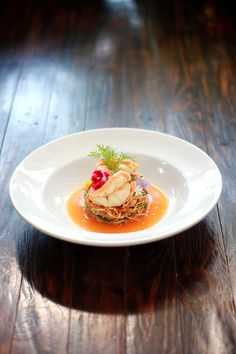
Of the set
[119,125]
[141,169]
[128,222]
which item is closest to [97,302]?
[128,222]

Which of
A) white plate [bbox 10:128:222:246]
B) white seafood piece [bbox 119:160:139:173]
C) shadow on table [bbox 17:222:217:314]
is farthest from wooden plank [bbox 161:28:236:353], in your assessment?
white seafood piece [bbox 119:160:139:173]

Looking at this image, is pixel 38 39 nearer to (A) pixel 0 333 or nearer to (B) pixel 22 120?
(B) pixel 22 120

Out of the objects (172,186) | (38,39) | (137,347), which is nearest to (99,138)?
(172,186)

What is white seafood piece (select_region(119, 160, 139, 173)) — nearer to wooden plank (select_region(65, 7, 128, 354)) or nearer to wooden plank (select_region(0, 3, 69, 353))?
wooden plank (select_region(65, 7, 128, 354))

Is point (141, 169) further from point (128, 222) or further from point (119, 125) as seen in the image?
point (119, 125)

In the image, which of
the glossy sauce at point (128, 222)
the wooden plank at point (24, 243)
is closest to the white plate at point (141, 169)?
the glossy sauce at point (128, 222)

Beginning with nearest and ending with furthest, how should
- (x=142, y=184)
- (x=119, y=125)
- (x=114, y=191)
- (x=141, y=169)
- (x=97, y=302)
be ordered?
(x=97, y=302)
(x=114, y=191)
(x=142, y=184)
(x=141, y=169)
(x=119, y=125)
